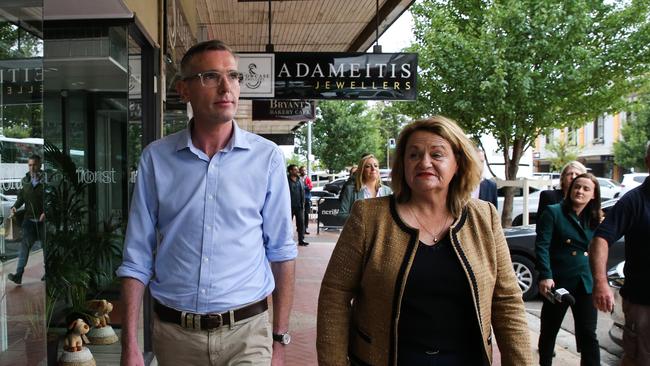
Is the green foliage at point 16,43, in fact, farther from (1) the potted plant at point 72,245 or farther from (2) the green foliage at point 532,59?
(2) the green foliage at point 532,59

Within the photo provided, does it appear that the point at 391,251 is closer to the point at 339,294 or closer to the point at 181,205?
the point at 339,294

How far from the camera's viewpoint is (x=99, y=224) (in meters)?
5.91

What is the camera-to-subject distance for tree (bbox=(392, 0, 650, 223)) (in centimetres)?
1410

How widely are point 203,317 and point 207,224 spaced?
365 mm

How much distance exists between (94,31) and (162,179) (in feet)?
9.54

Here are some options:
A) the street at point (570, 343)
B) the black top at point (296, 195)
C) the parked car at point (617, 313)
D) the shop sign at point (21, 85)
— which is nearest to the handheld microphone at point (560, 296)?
the street at point (570, 343)

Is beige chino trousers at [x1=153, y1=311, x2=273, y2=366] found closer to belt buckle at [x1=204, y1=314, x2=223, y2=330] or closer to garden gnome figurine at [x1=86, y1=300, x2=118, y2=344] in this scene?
belt buckle at [x1=204, y1=314, x2=223, y2=330]

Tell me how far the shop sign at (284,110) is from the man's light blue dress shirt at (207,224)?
36.9 feet

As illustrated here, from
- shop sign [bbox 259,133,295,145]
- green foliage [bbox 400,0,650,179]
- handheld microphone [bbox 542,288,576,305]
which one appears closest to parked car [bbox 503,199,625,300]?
handheld microphone [bbox 542,288,576,305]

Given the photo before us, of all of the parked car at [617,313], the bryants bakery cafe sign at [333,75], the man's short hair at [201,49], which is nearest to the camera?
the man's short hair at [201,49]

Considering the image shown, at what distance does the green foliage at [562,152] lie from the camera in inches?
1863

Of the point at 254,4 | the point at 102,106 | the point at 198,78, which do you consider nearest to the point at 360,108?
the point at 254,4

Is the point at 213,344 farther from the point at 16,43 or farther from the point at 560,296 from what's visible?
the point at 560,296

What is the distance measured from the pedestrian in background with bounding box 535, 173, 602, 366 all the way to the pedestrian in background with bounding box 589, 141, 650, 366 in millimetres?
926
